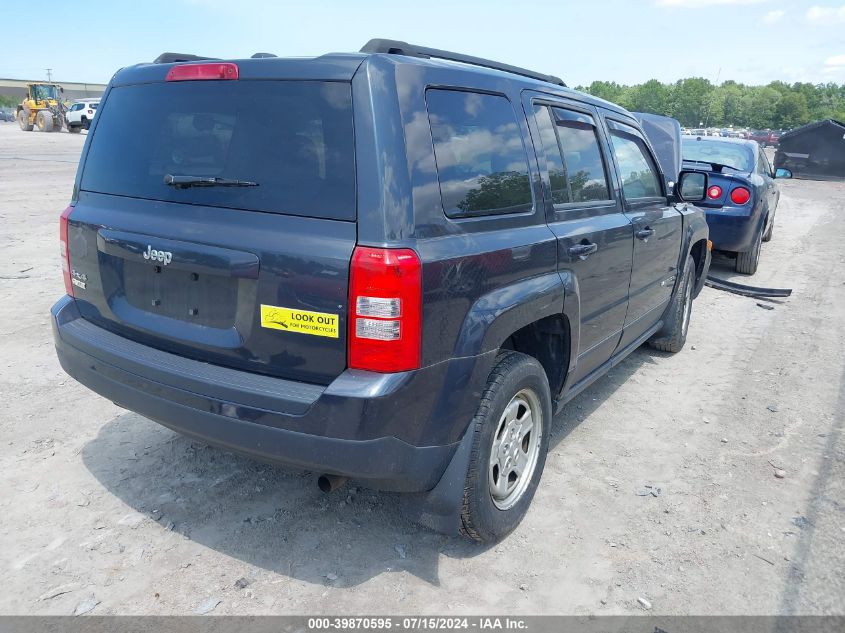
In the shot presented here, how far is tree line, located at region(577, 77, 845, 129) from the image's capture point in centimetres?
12181

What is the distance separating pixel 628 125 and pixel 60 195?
12225mm

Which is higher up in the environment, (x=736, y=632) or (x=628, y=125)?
(x=628, y=125)

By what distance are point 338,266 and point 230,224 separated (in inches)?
20.8

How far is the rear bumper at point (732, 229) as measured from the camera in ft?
27.4

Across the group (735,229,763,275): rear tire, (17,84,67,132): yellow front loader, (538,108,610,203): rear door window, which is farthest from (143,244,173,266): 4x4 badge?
(17,84,67,132): yellow front loader

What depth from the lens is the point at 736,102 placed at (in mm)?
138750

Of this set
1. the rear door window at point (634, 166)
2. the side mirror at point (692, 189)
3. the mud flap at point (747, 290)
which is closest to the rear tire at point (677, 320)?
the side mirror at point (692, 189)

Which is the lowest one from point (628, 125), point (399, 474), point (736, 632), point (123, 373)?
point (736, 632)

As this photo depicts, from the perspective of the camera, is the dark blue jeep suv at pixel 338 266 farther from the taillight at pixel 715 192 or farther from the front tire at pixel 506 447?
the taillight at pixel 715 192

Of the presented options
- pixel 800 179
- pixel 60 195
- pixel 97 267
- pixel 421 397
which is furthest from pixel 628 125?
pixel 800 179

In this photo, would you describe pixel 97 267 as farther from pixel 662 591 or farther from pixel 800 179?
pixel 800 179

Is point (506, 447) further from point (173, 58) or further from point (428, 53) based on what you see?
point (173, 58)

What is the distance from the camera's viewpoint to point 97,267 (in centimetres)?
296

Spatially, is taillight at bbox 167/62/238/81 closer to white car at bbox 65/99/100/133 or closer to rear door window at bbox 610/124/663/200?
rear door window at bbox 610/124/663/200
